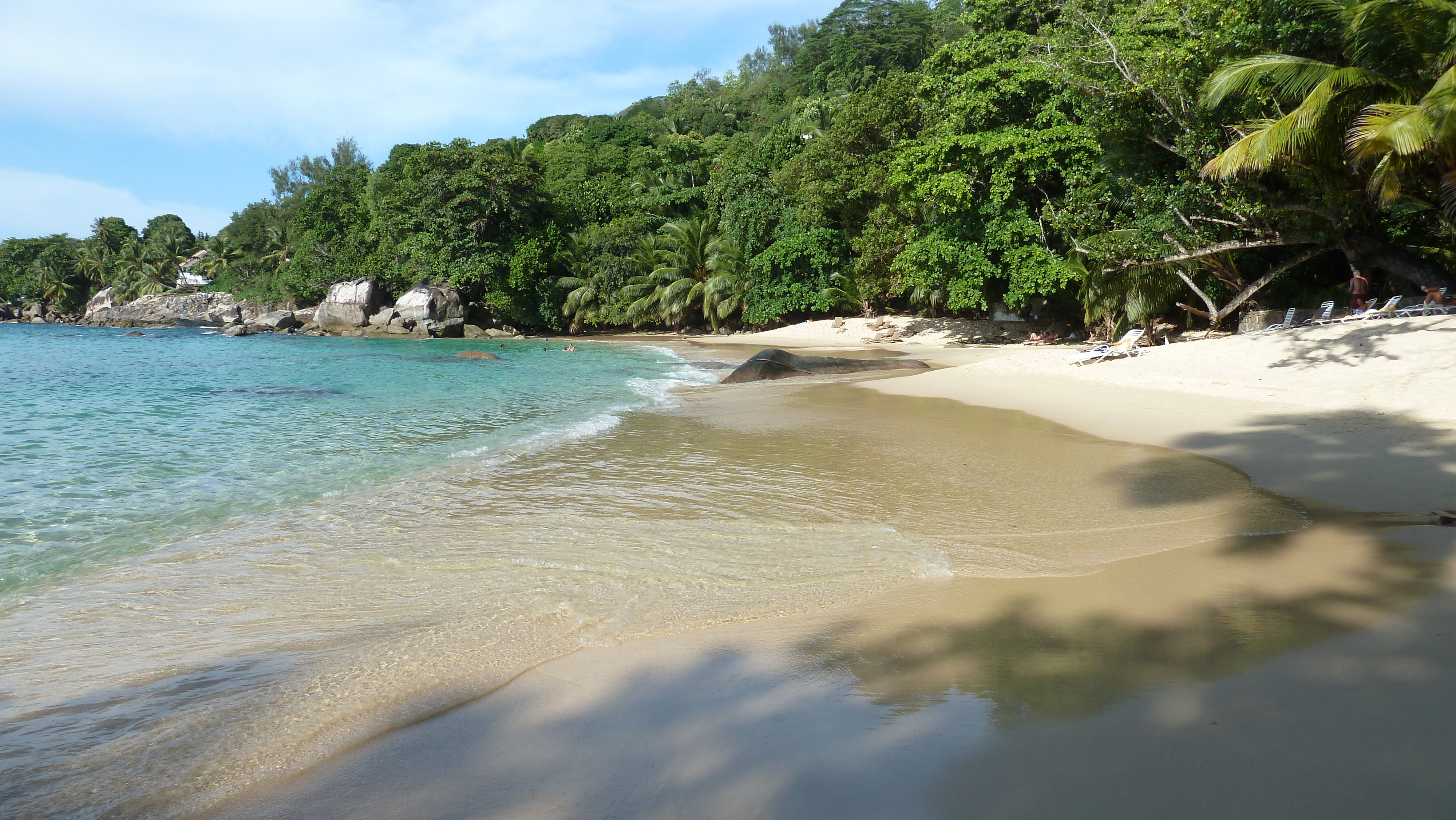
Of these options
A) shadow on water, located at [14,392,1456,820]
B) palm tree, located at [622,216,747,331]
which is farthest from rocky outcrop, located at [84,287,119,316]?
shadow on water, located at [14,392,1456,820]

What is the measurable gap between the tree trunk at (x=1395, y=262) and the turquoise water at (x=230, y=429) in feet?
44.5

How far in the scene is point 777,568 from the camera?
4.55 meters

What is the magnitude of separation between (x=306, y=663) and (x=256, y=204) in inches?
2953

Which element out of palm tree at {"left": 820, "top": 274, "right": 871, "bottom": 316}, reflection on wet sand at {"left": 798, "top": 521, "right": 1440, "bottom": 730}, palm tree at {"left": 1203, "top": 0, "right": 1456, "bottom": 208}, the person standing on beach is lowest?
reflection on wet sand at {"left": 798, "top": 521, "right": 1440, "bottom": 730}

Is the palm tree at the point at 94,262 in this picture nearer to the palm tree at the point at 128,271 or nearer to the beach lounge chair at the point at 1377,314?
the palm tree at the point at 128,271

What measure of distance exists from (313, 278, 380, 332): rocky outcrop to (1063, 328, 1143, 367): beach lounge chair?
37.2 m

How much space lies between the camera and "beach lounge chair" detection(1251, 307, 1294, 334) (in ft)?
41.9

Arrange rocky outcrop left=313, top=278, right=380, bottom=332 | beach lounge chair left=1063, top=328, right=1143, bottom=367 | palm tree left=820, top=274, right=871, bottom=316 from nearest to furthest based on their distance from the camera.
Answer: beach lounge chair left=1063, top=328, right=1143, bottom=367, palm tree left=820, top=274, right=871, bottom=316, rocky outcrop left=313, top=278, right=380, bottom=332

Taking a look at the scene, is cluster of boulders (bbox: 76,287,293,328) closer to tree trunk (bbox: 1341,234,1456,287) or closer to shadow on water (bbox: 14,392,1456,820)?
tree trunk (bbox: 1341,234,1456,287)

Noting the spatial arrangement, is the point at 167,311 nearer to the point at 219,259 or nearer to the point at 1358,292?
the point at 219,259

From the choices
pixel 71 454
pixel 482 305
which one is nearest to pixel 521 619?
pixel 71 454

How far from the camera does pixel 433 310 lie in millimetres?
37875

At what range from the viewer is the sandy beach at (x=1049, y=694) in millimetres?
2281

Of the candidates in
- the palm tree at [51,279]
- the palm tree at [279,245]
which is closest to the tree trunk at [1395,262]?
the palm tree at [279,245]
